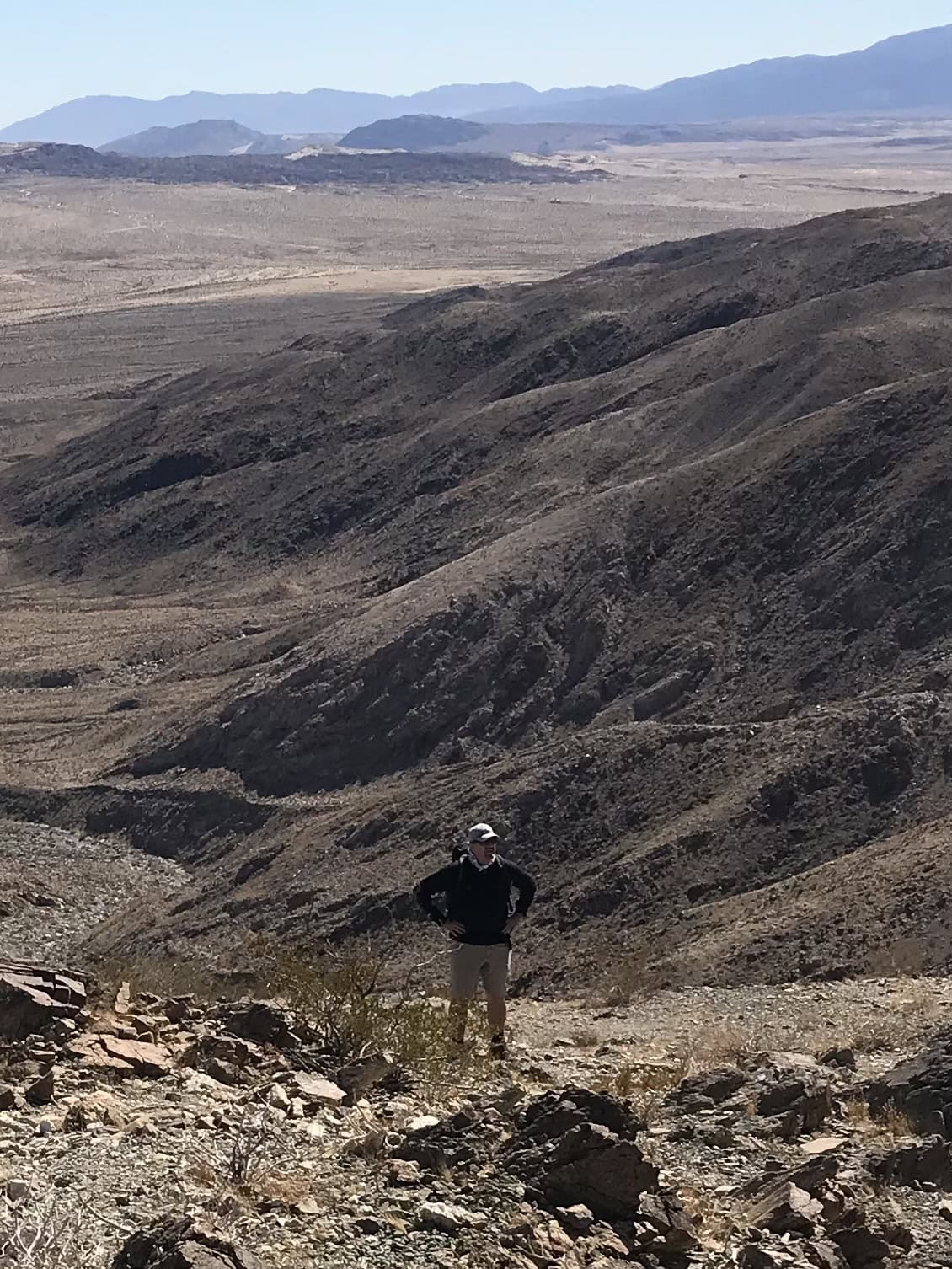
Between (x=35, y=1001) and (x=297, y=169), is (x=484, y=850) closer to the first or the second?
(x=35, y=1001)

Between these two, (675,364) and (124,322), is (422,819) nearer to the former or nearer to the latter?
(675,364)

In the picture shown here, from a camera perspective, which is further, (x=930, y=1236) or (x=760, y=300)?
(x=760, y=300)

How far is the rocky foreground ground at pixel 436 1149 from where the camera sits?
232 inches

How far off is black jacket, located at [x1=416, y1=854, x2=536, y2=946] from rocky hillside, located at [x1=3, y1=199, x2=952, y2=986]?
16.3 feet

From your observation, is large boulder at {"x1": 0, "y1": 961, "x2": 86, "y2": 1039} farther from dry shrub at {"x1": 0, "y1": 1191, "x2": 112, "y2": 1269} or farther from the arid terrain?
dry shrub at {"x1": 0, "y1": 1191, "x2": 112, "y2": 1269}

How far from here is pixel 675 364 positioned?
36.5 m

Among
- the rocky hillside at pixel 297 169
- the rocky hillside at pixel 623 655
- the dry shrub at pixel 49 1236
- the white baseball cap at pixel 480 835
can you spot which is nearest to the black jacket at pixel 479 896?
the white baseball cap at pixel 480 835

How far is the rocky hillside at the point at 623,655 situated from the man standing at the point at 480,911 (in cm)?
486

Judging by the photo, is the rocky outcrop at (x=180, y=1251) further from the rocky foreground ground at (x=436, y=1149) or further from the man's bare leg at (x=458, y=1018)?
the man's bare leg at (x=458, y=1018)

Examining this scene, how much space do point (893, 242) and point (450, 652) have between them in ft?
70.8

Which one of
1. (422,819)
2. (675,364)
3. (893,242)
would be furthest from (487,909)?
(893,242)

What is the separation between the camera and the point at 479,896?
909 centimetres

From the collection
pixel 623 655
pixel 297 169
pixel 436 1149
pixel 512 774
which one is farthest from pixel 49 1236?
pixel 297 169

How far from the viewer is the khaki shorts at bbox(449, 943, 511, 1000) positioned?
920 cm
